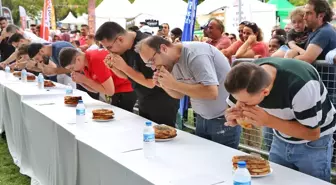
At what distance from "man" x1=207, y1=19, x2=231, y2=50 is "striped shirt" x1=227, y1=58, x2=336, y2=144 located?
3215 mm

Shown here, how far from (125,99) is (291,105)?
214cm

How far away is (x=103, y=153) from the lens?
2121 mm

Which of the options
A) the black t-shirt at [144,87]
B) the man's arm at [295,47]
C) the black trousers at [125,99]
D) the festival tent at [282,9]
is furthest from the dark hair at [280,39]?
the festival tent at [282,9]

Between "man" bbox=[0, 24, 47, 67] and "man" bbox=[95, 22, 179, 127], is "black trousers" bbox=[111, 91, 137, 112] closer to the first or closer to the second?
"man" bbox=[95, 22, 179, 127]

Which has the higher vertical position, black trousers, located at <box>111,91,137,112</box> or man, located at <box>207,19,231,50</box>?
man, located at <box>207,19,231,50</box>

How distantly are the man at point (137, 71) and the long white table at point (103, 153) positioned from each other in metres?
0.14

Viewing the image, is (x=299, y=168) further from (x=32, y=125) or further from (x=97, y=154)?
(x=32, y=125)

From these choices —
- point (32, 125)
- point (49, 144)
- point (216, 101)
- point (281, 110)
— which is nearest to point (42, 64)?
point (32, 125)

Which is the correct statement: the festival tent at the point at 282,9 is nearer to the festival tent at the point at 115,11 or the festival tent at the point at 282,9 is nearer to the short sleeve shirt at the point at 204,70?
the festival tent at the point at 115,11

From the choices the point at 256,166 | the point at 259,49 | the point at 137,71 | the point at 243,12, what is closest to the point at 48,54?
the point at 137,71

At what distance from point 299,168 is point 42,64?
149 inches

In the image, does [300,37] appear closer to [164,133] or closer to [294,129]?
[164,133]

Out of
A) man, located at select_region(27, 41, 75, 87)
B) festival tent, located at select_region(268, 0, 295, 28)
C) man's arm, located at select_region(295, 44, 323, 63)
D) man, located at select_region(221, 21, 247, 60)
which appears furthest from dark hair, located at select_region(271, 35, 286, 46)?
festival tent, located at select_region(268, 0, 295, 28)

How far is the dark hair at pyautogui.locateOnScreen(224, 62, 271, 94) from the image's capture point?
164 centimetres
